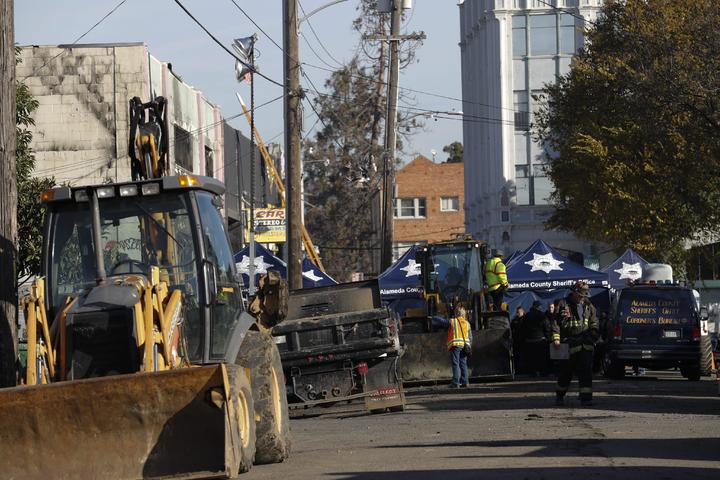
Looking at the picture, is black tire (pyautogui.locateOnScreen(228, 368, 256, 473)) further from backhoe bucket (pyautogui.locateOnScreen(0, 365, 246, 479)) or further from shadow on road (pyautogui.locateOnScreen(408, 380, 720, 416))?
shadow on road (pyautogui.locateOnScreen(408, 380, 720, 416))

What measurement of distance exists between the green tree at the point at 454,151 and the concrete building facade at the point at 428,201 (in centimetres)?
2104

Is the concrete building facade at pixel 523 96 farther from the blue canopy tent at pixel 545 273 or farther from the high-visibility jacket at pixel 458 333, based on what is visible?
the high-visibility jacket at pixel 458 333

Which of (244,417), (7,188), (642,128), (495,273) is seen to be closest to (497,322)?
(495,273)

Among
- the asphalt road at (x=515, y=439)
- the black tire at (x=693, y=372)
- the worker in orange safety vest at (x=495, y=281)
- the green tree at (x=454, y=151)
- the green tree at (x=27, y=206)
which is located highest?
the green tree at (x=454, y=151)

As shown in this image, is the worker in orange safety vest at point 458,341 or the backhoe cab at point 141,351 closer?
the backhoe cab at point 141,351

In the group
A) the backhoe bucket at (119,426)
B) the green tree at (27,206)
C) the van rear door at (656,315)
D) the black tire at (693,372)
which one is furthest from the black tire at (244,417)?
the black tire at (693,372)

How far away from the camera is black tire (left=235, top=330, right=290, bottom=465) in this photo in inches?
502

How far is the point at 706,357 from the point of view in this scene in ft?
95.7

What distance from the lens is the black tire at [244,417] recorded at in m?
11.2

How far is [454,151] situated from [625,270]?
246 ft

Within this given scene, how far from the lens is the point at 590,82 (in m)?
41.0

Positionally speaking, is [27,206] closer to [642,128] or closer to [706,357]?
[706,357]

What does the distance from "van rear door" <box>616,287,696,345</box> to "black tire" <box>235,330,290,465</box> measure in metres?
16.2

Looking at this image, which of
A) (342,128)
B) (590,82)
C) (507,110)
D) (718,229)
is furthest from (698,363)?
(342,128)
